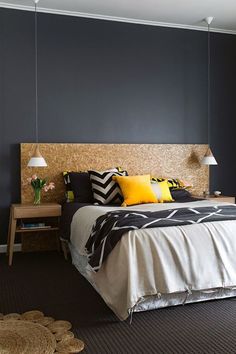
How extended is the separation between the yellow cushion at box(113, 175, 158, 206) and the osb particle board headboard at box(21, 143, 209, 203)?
0.69 m

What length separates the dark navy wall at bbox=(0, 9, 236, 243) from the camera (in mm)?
4457

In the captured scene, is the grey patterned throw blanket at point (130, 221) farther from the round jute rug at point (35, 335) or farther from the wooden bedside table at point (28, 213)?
the wooden bedside table at point (28, 213)

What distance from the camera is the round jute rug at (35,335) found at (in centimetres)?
216

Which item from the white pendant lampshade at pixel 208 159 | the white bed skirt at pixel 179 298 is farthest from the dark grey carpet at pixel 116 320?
the white pendant lampshade at pixel 208 159

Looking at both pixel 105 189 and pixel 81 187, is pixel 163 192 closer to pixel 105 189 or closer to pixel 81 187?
pixel 105 189

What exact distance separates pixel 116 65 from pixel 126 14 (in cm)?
62

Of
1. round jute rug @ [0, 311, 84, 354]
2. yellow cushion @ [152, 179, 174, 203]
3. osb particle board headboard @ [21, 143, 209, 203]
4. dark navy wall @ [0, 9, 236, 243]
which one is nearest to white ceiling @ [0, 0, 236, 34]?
dark navy wall @ [0, 9, 236, 243]

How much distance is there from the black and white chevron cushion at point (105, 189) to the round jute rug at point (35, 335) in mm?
1733

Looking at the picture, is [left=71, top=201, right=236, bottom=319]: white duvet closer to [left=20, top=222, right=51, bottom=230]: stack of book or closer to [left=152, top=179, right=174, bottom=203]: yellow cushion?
[left=152, top=179, right=174, bottom=203]: yellow cushion

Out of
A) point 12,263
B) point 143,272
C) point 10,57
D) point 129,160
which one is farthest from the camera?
point 129,160

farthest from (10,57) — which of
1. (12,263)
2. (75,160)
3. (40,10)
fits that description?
(12,263)

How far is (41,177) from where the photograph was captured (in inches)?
178

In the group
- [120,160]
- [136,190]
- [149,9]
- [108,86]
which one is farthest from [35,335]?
[149,9]

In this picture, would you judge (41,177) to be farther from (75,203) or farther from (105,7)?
(105,7)
